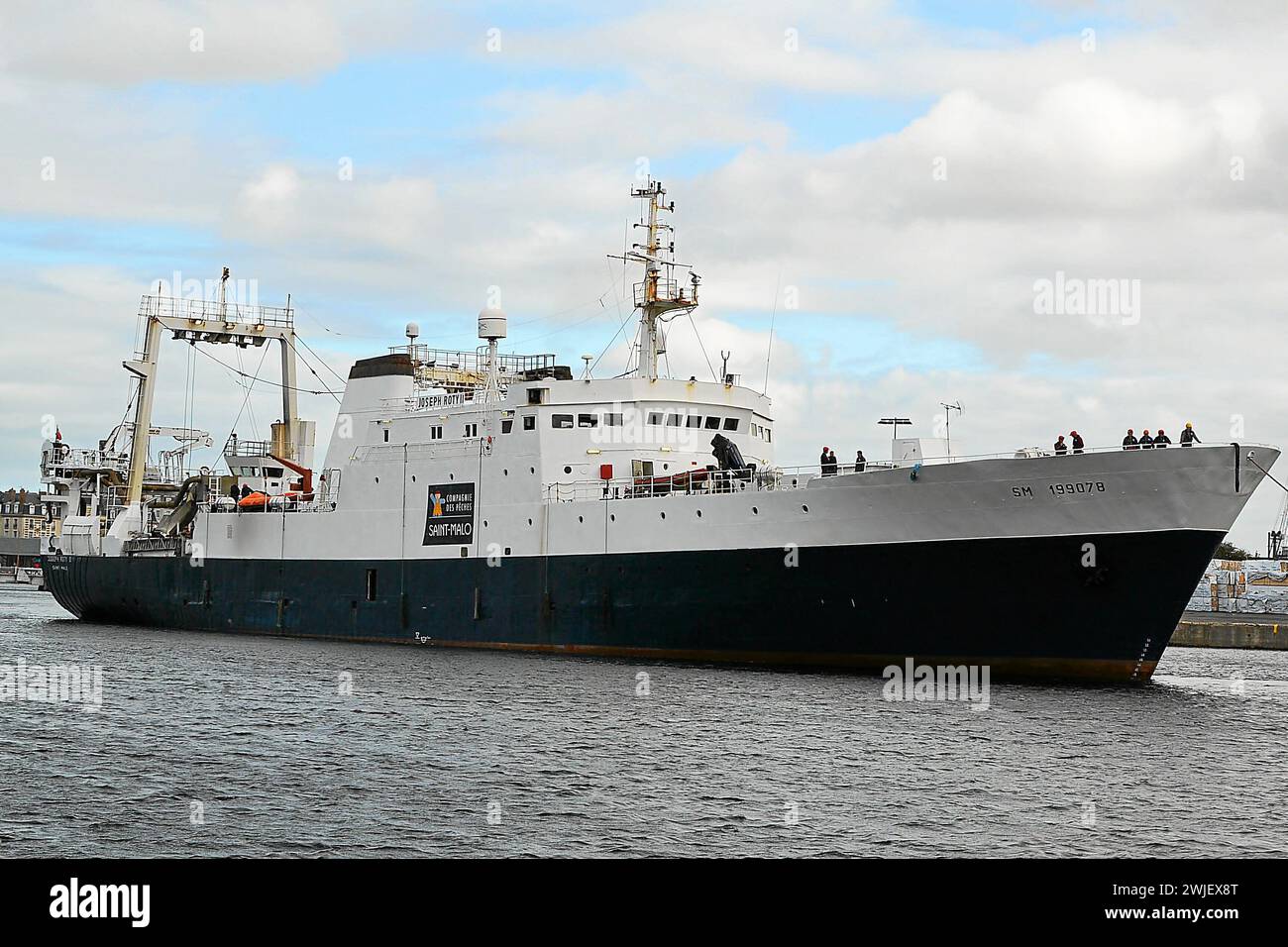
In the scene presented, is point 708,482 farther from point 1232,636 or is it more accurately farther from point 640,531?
point 1232,636

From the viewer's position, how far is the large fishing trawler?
2733 cm

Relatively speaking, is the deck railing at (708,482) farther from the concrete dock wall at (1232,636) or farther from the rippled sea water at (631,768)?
the concrete dock wall at (1232,636)

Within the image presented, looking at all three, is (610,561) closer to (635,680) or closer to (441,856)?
(635,680)

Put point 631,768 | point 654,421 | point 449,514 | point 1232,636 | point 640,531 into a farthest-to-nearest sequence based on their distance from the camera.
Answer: point 1232,636
point 449,514
point 654,421
point 640,531
point 631,768

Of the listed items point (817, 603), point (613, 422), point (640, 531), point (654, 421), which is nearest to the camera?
point (817, 603)

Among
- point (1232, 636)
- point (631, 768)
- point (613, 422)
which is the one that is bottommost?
point (631, 768)

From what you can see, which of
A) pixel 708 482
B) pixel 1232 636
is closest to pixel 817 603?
pixel 708 482

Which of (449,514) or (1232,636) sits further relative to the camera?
(1232,636)

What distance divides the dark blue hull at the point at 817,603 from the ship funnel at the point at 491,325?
7575 millimetres

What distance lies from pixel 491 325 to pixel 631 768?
79.3 ft

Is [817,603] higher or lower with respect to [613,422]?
lower

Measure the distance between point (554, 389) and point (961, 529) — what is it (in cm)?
1267

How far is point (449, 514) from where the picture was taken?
38.1 meters

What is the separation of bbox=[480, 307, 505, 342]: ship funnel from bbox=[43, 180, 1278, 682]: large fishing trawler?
130 mm
